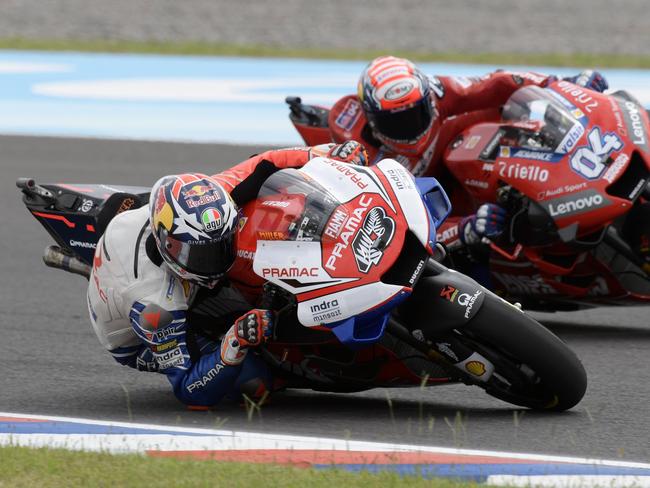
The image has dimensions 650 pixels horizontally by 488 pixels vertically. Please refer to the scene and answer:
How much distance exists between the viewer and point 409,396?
598 centimetres

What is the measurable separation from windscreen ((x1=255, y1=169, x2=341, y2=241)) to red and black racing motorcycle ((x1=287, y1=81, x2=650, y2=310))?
191cm

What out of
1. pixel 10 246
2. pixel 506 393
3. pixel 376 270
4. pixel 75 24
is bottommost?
pixel 75 24

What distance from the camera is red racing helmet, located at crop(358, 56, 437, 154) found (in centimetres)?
739

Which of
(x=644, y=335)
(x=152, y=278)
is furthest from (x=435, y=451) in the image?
(x=644, y=335)

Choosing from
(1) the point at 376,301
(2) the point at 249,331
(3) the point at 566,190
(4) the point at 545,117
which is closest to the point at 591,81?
(4) the point at 545,117

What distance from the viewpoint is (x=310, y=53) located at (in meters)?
19.7

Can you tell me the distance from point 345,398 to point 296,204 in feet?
3.60

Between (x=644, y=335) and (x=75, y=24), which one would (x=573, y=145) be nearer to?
(x=644, y=335)

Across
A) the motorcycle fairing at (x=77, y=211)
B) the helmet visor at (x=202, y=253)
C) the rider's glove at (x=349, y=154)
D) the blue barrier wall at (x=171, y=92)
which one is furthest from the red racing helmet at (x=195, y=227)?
the blue barrier wall at (x=171, y=92)

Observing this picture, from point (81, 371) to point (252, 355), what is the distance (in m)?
1.25

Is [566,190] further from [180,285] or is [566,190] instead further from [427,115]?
[180,285]

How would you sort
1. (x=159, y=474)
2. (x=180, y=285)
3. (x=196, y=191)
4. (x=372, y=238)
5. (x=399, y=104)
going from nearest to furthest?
1. (x=159, y=474)
2. (x=372, y=238)
3. (x=196, y=191)
4. (x=180, y=285)
5. (x=399, y=104)

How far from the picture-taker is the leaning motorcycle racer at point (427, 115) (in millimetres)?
7379

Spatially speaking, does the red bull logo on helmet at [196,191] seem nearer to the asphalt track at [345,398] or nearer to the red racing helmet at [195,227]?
the red racing helmet at [195,227]
